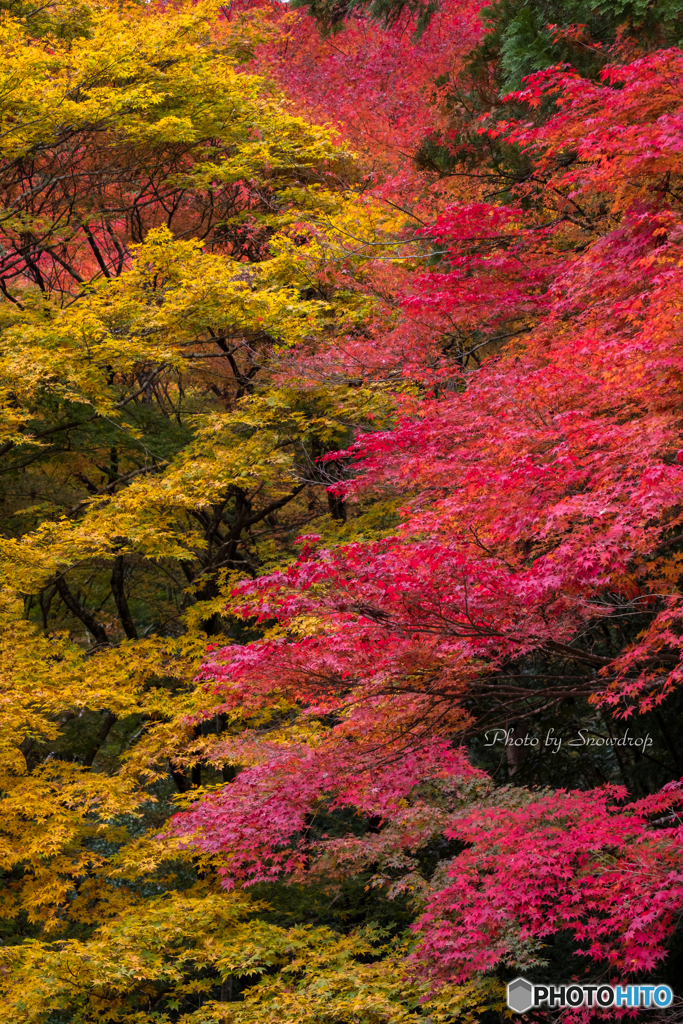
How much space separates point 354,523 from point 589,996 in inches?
235

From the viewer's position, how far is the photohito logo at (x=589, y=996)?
538cm

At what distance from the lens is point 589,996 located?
620cm

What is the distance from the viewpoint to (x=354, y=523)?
10719 mm

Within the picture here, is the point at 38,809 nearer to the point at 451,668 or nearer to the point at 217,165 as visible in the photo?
the point at 451,668

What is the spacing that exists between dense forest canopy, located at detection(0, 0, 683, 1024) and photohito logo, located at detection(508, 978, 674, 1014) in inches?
8.5

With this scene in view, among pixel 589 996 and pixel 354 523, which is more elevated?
pixel 354 523

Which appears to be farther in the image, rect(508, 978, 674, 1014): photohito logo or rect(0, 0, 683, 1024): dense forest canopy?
rect(508, 978, 674, 1014): photohito logo

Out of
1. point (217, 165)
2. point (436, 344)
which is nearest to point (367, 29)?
point (217, 165)

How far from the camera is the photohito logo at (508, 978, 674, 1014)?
5.38 metres

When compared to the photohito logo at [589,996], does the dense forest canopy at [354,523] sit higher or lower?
higher

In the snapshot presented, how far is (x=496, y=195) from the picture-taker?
34.1 feet

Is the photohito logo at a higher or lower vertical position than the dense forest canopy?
lower

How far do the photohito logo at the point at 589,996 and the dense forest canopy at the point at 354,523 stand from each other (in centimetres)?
22

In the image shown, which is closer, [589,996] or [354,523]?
[589,996]
